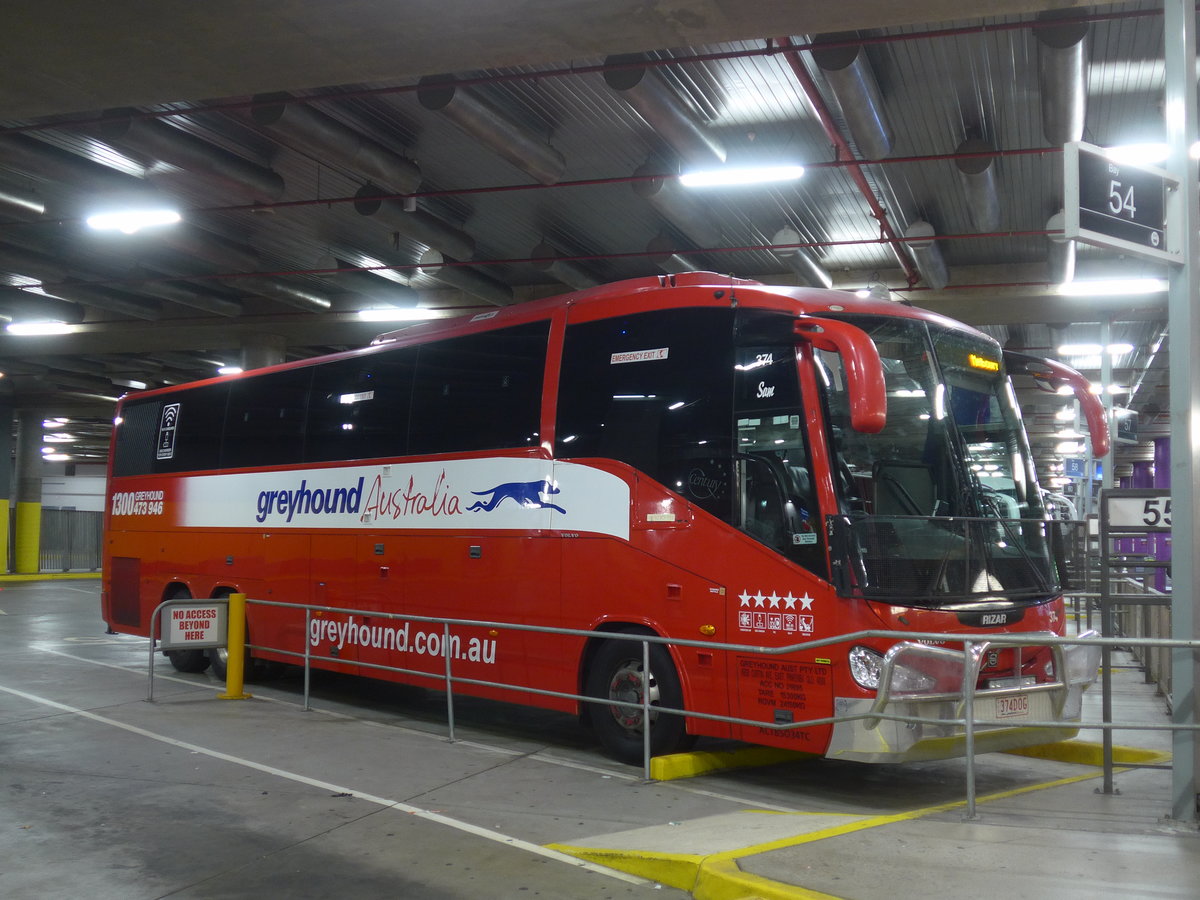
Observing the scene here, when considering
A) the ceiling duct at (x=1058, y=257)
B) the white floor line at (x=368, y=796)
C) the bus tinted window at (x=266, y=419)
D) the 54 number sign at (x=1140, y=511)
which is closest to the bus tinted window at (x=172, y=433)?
the bus tinted window at (x=266, y=419)

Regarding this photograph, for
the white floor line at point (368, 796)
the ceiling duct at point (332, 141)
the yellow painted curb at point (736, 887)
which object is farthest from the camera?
the ceiling duct at point (332, 141)

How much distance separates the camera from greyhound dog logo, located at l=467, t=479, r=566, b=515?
352 inches

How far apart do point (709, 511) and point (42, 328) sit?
21.7 meters

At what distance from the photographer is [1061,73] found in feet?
34.8

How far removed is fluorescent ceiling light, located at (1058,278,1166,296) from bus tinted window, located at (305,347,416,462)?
13.6m

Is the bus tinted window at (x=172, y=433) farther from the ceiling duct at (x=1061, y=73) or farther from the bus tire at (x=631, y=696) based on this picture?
the ceiling duct at (x=1061, y=73)

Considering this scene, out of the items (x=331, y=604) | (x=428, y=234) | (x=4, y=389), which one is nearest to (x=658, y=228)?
(x=428, y=234)

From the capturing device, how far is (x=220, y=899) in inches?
205

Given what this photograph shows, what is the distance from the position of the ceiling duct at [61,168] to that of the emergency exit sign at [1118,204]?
42.9 feet

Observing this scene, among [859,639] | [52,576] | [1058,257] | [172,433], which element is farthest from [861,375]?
[52,576]

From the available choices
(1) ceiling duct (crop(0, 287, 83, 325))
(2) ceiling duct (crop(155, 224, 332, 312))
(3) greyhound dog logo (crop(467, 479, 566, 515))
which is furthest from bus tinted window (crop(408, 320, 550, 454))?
(1) ceiling duct (crop(0, 287, 83, 325))

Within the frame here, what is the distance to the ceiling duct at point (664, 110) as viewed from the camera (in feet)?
37.1

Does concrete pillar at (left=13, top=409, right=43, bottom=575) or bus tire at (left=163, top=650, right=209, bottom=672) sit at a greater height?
concrete pillar at (left=13, top=409, right=43, bottom=575)

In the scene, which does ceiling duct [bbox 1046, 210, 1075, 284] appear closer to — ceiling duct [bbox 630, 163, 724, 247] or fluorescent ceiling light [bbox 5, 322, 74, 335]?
ceiling duct [bbox 630, 163, 724, 247]
